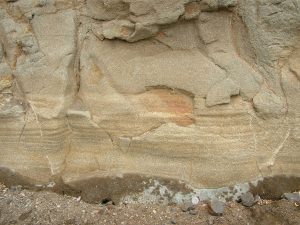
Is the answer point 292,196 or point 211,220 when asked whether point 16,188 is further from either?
point 292,196

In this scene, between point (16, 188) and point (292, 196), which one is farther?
point (16, 188)

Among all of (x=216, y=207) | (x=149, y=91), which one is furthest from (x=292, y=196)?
(x=149, y=91)

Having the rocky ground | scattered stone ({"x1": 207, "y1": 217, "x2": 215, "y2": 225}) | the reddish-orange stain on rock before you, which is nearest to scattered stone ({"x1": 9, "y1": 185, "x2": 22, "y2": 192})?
the rocky ground

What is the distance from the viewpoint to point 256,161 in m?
2.42

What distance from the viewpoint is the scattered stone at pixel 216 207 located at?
2.33 m

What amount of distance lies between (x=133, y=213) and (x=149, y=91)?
70 centimetres

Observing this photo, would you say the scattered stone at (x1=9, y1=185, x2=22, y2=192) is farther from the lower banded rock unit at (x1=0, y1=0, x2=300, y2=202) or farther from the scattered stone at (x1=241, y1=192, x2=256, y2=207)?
the scattered stone at (x1=241, y1=192, x2=256, y2=207)

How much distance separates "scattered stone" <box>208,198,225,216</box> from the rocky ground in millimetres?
19

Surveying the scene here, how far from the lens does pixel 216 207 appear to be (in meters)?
2.34

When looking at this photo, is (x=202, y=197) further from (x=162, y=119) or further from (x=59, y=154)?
(x=59, y=154)

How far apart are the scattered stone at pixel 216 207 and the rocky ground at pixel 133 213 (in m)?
0.02

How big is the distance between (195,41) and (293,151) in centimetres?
84

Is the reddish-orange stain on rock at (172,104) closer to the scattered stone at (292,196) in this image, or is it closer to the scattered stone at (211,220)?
the scattered stone at (211,220)

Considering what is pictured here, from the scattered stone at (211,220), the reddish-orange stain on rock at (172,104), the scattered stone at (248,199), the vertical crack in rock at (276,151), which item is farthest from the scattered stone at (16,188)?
the vertical crack in rock at (276,151)
